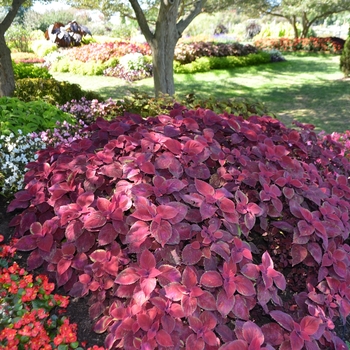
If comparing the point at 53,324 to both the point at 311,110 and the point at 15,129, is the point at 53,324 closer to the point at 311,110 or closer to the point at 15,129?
the point at 15,129

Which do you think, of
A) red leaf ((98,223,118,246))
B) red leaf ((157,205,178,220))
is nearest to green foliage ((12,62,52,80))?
red leaf ((98,223,118,246))

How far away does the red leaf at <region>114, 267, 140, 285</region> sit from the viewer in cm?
171

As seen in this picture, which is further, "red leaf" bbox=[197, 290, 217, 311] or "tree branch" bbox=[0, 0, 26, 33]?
"tree branch" bbox=[0, 0, 26, 33]

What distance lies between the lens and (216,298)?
A: 5.61ft

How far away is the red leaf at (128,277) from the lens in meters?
1.71

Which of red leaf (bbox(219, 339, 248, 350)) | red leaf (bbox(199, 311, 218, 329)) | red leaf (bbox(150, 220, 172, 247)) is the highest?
red leaf (bbox(150, 220, 172, 247))

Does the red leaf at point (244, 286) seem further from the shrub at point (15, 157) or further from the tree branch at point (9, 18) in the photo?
the tree branch at point (9, 18)

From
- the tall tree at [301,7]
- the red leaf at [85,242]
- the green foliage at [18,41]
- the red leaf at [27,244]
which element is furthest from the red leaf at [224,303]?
the green foliage at [18,41]

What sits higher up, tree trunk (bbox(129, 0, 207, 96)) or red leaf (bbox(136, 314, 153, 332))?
tree trunk (bbox(129, 0, 207, 96))

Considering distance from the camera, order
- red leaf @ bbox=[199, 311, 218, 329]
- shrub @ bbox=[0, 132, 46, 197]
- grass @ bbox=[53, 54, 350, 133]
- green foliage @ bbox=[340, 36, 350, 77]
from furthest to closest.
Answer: green foliage @ bbox=[340, 36, 350, 77] → grass @ bbox=[53, 54, 350, 133] → shrub @ bbox=[0, 132, 46, 197] → red leaf @ bbox=[199, 311, 218, 329]

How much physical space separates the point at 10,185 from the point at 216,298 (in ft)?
6.23

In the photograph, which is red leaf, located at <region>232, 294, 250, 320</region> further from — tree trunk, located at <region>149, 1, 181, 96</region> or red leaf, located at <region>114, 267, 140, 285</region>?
tree trunk, located at <region>149, 1, 181, 96</region>

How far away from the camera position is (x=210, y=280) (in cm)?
169

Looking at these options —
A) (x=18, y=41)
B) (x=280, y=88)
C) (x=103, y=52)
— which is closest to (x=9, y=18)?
(x=280, y=88)
